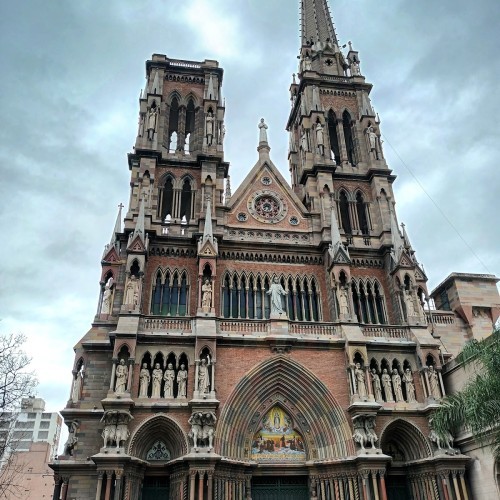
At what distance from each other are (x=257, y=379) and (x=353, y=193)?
13.4 meters

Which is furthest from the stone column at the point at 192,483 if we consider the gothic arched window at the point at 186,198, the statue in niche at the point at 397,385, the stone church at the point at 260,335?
the gothic arched window at the point at 186,198

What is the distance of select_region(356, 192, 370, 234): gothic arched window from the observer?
28.5 meters

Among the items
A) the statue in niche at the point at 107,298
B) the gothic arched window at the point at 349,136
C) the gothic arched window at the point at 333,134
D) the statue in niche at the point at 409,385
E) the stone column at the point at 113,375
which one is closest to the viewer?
the stone column at the point at 113,375

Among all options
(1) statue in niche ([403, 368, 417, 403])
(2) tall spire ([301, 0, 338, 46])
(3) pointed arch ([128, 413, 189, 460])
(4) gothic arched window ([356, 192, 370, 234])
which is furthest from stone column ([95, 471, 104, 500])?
(2) tall spire ([301, 0, 338, 46])

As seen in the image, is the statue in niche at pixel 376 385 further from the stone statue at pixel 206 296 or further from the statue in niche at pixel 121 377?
the statue in niche at pixel 121 377

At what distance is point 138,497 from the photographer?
730 inches

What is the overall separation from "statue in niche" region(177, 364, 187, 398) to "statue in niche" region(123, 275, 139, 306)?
148 inches

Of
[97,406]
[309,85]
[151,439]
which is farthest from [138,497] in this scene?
[309,85]

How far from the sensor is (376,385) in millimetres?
21688

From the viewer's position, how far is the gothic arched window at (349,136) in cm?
3128

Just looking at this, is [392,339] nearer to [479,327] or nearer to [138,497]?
[479,327]

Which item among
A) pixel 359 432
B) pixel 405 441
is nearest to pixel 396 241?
pixel 405 441

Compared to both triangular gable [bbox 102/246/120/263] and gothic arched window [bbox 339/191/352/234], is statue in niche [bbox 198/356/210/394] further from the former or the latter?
gothic arched window [bbox 339/191/352/234]

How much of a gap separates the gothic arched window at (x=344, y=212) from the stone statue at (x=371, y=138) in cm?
373
